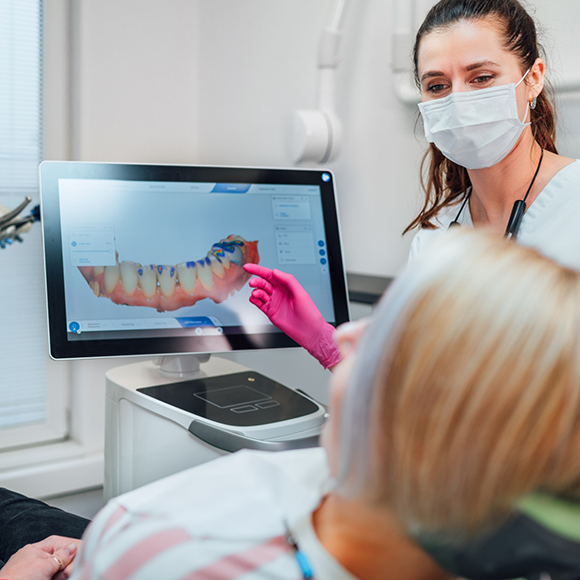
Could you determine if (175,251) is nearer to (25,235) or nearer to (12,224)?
(12,224)

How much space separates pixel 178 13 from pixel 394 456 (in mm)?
1834

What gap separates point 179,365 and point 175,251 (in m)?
0.24

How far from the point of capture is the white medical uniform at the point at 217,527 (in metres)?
0.46

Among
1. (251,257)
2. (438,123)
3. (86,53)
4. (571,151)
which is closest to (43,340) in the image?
(86,53)

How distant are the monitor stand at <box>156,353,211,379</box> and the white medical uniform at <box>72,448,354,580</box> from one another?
0.59m

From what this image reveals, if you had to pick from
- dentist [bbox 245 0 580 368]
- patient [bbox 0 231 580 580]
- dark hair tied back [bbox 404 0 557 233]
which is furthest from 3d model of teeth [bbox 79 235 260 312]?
patient [bbox 0 231 580 580]

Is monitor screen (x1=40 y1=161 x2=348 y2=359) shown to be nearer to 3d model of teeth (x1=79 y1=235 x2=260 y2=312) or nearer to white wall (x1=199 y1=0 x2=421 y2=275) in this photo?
3d model of teeth (x1=79 y1=235 x2=260 y2=312)

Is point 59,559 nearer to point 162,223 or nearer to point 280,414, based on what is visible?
point 280,414

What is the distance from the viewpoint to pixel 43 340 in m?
1.88

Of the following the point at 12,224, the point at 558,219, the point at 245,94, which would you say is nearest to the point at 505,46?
the point at 558,219

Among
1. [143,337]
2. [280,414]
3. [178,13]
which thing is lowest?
[280,414]

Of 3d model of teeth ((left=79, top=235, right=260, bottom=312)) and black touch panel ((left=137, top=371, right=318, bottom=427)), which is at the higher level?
3d model of teeth ((left=79, top=235, right=260, bottom=312))

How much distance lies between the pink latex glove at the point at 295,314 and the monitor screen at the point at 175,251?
69 mm

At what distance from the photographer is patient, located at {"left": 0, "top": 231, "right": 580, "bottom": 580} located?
0.36 meters
